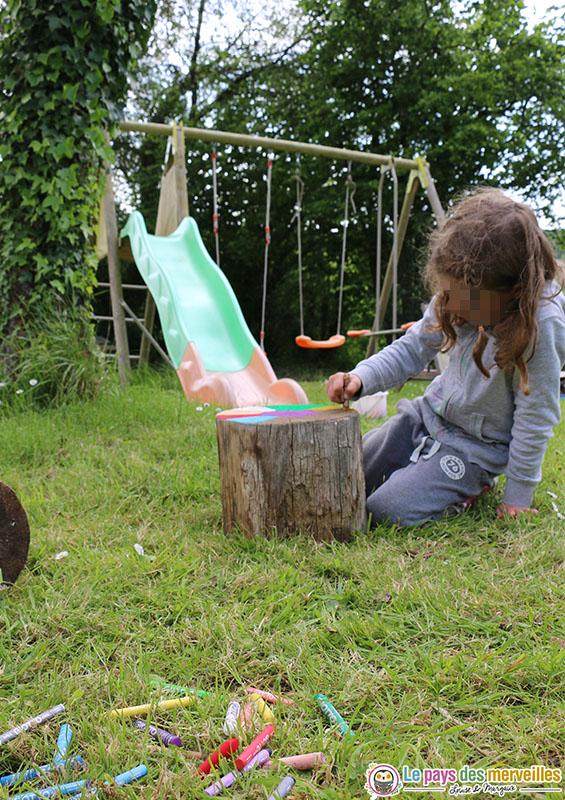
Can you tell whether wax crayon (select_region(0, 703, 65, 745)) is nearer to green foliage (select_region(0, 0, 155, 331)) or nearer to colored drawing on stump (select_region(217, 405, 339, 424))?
colored drawing on stump (select_region(217, 405, 339, 424))

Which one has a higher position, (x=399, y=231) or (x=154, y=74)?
(x=154, y=74)

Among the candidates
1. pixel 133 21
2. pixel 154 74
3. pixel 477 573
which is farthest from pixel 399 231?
pixel 154 74

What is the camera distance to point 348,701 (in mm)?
1351

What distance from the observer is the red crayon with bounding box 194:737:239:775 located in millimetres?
1147

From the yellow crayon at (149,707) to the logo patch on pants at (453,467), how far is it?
4.52 ft

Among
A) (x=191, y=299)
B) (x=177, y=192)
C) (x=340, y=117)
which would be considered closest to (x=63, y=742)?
(x=191, y=299)

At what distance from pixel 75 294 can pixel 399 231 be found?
379 centimetres

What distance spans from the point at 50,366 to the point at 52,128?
5.05 feet

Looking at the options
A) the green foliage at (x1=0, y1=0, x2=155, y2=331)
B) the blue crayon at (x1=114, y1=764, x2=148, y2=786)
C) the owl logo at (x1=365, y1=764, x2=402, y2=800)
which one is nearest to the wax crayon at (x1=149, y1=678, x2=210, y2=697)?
the blue crayon at (x1=114, y1=764, x2=148, y2=786)

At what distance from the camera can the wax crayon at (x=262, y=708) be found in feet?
4.17

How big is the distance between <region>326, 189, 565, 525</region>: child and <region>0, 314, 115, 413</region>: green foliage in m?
1.97

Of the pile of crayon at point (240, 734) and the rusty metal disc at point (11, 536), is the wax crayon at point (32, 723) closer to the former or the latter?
the pile of crayon at point (240, 734)

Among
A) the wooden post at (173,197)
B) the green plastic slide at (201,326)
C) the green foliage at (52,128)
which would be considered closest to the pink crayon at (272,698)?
the green plastic slide at (201,326)

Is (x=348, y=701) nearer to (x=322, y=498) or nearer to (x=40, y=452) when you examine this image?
(x=322, y=498)
